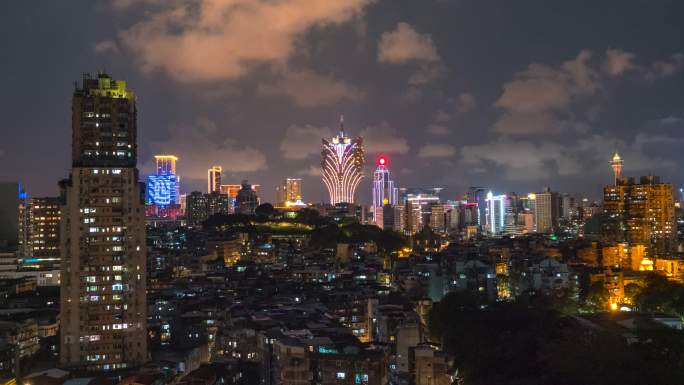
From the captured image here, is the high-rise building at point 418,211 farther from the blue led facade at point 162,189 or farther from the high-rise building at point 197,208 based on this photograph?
the blue led facade at point 162,189

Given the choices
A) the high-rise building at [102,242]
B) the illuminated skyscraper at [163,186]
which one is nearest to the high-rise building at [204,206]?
the illuminated skyscraper at [163,186]

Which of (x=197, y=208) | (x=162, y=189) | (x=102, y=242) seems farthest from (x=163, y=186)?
(x=102, y=242)

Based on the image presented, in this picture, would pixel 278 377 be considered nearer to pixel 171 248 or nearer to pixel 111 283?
pixel 111 283

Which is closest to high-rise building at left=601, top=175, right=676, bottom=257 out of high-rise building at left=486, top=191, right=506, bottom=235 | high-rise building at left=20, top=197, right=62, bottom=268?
high-rise building at left=20, top=197, right=62, bottom=268

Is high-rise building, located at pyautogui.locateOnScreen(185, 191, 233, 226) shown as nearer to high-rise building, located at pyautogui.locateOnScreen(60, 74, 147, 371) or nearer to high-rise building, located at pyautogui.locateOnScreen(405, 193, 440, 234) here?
high-rise building, located at pyautogui.locateOnScreen(405, 193, 440, 234)

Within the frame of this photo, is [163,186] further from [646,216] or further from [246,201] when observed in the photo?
[646,216]

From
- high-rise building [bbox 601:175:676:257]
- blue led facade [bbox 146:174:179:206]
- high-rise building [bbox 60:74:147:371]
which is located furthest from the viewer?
blue led facade [bbox 146:174:179:206]

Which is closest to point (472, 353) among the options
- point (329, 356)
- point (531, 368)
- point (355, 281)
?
point (531, 368)
